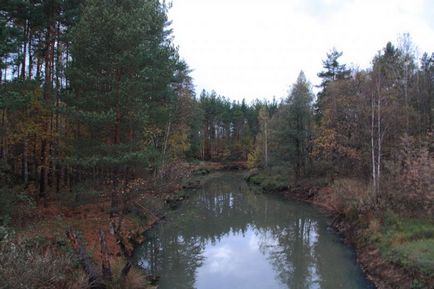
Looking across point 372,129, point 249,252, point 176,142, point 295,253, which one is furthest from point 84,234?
A: point 176,142

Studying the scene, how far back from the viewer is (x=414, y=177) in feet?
48.8

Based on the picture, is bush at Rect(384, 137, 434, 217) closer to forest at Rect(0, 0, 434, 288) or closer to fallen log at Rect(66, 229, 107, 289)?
forest at Rect(0, 0, 434, 288)

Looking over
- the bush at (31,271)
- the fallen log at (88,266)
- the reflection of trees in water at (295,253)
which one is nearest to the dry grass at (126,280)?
the fallen log at (88,266)

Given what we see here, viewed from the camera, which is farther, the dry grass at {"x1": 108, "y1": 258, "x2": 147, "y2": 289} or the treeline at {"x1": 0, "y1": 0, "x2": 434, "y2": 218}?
the treeline at {"x1": 0, "y1": 0, "x2": 434, "y2": 218}

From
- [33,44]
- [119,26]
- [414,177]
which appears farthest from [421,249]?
[33,44]

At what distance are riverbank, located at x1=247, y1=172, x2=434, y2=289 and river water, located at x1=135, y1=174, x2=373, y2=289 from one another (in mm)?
605

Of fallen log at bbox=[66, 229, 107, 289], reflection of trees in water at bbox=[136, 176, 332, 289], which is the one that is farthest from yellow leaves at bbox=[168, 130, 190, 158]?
fallen log at bbox=[66, 229, 107, 289]

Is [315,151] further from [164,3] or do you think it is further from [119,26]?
[119,26]

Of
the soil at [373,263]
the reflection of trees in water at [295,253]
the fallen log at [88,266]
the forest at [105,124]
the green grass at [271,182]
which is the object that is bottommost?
the reflection of trees in water at [295,253]

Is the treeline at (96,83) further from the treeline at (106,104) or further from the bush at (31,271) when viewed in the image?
the bush at (31,271)

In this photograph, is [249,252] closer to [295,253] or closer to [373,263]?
[295,253]

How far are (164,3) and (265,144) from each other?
95.0 ft

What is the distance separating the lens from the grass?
10820 millimetres

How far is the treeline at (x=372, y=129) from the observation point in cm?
1677
